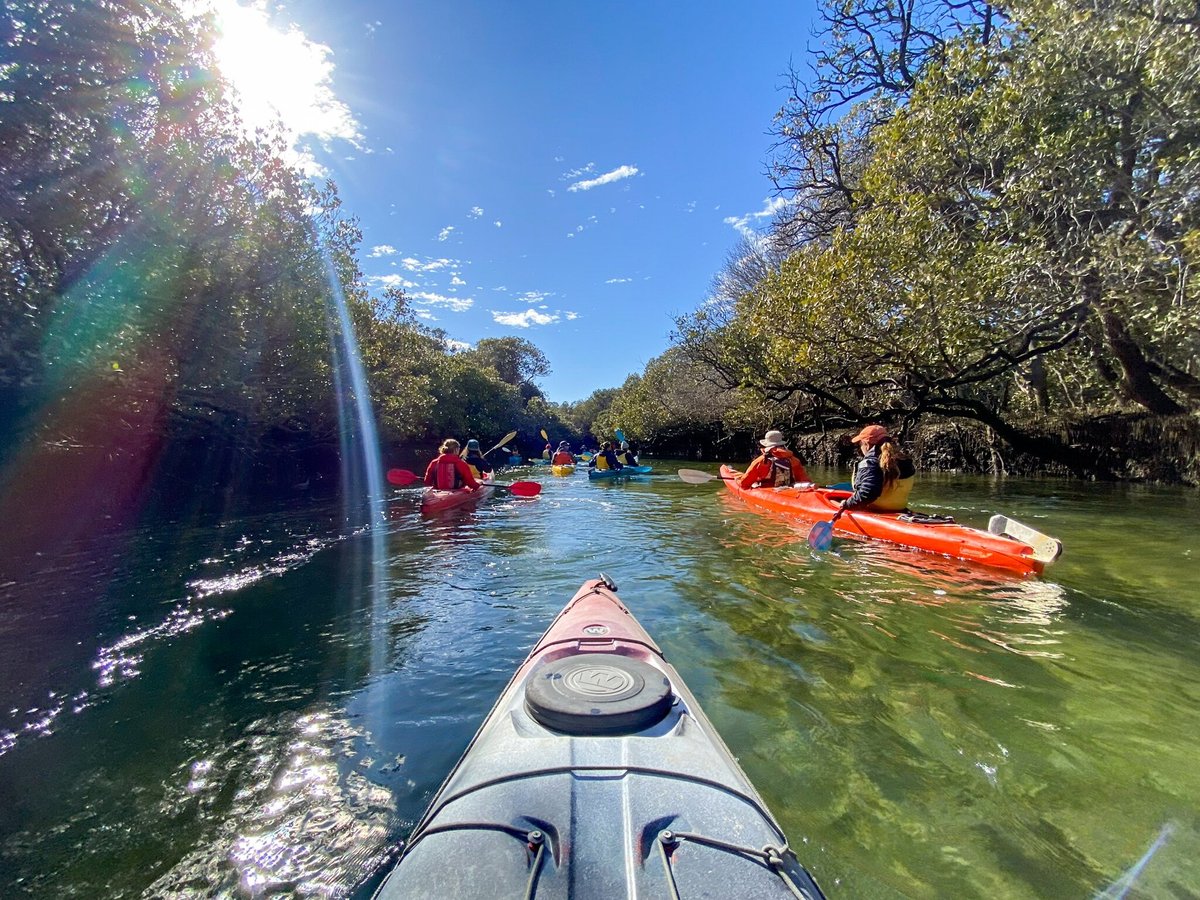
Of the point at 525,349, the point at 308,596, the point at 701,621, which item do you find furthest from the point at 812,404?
the point at 525,349

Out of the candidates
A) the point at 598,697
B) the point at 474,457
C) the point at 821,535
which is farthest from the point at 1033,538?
the point at 474,457

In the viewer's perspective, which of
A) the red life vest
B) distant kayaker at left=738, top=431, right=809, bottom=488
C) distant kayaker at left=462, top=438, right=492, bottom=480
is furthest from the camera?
distant kayaker at left=462, top=438, right=492, bottom=480

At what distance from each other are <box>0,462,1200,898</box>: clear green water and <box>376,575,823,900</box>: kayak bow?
84cm

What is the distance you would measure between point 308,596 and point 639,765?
16.6ft

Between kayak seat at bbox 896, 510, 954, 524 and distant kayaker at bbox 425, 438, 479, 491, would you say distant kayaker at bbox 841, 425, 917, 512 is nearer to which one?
kayak seat at bbox 896, 510, 954, 524

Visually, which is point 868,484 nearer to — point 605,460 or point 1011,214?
point 1011,214

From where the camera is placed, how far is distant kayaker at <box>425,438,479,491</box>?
10.8 m

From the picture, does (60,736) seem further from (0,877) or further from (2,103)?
(2,103)

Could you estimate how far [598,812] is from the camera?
4.79 ft

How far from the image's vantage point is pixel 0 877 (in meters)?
2.10

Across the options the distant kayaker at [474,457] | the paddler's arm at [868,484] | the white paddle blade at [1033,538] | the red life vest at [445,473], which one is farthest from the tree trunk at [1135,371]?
the distant kayaker at [474,457]

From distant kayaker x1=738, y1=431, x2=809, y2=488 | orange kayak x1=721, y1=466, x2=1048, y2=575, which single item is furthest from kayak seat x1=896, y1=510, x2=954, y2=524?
distant kayaker x1=738, y1=431, x2=809, y2=488

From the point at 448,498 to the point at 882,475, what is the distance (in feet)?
24.3

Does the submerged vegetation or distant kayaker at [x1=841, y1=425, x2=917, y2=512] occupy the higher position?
the submerged vegetation
